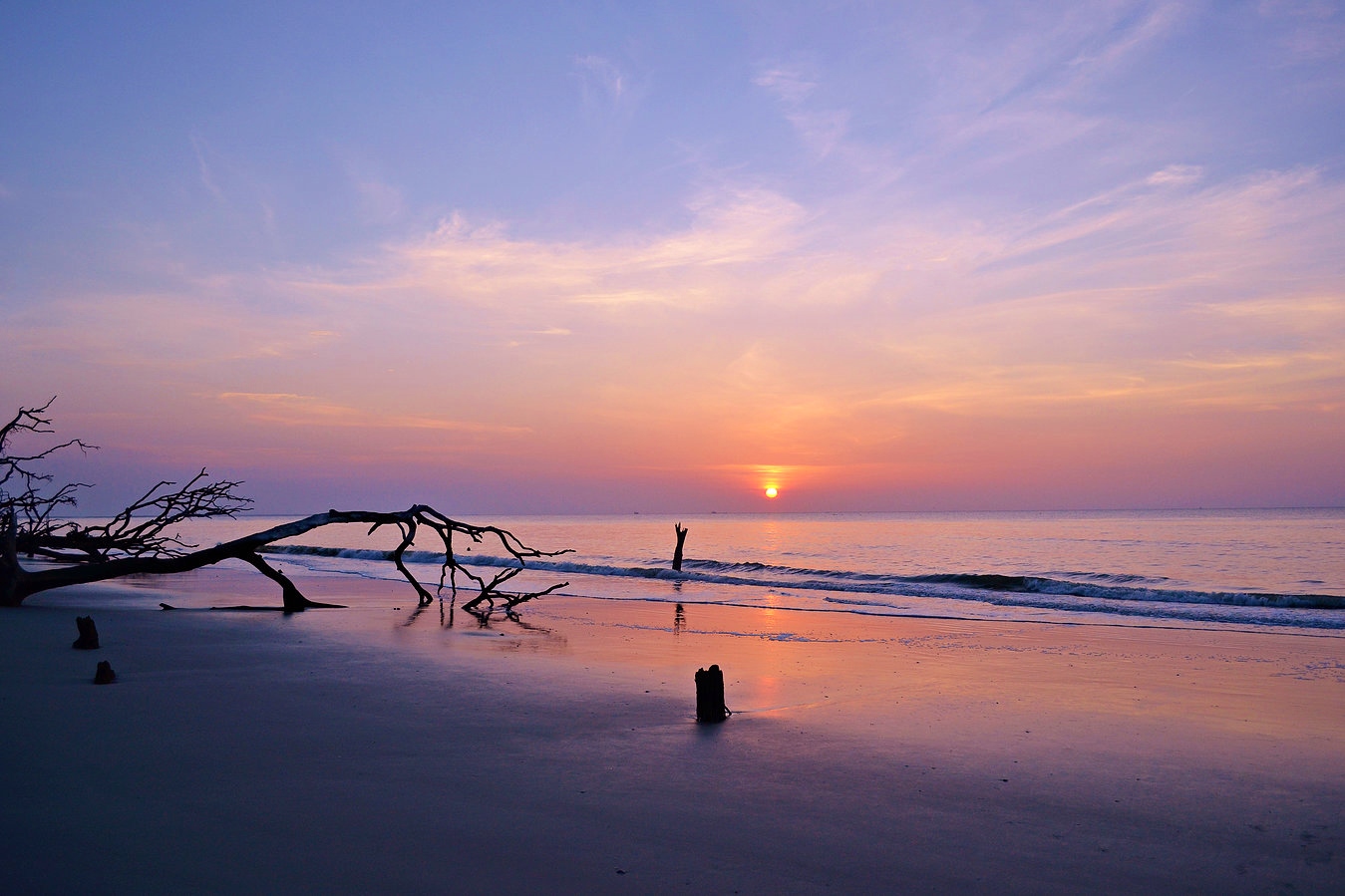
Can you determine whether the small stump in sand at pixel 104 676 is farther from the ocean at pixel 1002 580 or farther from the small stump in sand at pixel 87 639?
the ocean at pixel 1002 580

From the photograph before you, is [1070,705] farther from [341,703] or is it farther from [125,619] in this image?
[125,619]

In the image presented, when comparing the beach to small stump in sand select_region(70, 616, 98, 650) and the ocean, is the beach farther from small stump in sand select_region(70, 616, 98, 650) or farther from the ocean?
the ocean

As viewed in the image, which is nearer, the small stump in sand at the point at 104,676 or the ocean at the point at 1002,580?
the small stump in sand at the point at 104,676

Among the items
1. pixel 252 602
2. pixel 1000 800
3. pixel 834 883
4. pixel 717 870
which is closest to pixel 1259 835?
pixel 1000 800

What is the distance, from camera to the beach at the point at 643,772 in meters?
4.46

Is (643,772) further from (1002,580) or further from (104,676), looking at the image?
(1002,580)

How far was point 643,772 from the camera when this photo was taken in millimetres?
6242

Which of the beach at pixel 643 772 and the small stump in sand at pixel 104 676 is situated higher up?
the small stump in sand at pixel 104 676

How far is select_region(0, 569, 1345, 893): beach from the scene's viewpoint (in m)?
4.46

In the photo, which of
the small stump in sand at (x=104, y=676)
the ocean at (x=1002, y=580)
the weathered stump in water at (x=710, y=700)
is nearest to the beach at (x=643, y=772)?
the weathered stump in water at (x=710, y=700)

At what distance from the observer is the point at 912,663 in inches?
492

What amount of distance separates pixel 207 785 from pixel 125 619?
11315 mm

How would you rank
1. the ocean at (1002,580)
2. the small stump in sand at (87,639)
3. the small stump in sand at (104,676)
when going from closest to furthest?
1. the small stump in sand at (104,676)
2. the small stump in sand at (87,639)
3. the ocean at (1002,580)

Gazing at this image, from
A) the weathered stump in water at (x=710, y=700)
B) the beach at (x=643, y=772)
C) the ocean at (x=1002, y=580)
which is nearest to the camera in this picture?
the beach at (x=643, y=772)
